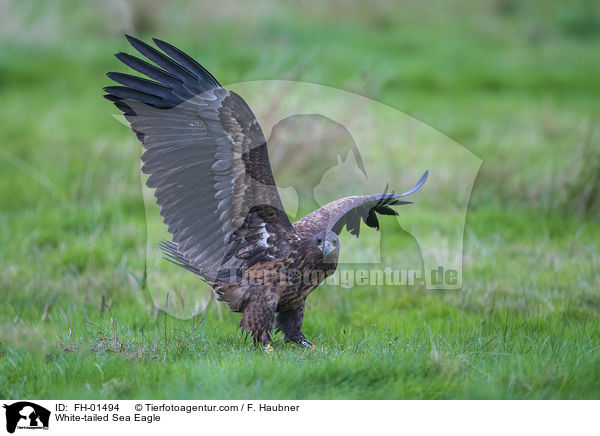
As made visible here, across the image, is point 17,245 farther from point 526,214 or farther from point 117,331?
point 526,214

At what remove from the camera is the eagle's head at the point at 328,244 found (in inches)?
160

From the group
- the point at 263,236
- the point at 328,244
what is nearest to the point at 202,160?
the point at 263,236

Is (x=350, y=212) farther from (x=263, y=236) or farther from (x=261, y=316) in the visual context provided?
(x=261, y=316)

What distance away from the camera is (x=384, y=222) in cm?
717

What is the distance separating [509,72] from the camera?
1247 cm

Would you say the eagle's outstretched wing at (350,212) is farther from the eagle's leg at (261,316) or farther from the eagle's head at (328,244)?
the eagle's leg at (261,316)

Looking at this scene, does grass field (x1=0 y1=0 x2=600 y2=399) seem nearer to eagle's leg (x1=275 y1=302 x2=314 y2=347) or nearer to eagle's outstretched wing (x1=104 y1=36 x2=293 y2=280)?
eagle's leg (x1=275 y1=302 x2=314 y2=347)

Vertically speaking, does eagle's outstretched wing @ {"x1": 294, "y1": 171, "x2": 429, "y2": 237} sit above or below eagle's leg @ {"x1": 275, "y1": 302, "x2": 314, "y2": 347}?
above

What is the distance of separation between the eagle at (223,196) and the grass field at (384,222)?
1.36 ft

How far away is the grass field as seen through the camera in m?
3.73

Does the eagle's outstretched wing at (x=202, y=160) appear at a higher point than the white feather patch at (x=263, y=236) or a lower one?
higher

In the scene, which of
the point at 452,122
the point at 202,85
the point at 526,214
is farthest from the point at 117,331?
the point at 452,122
